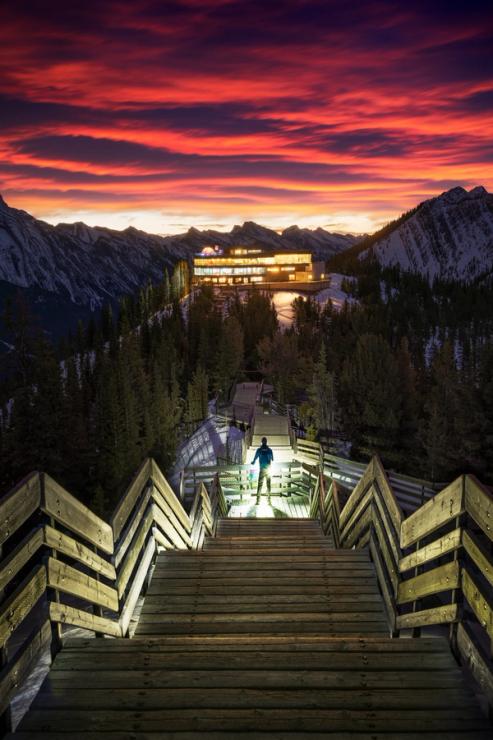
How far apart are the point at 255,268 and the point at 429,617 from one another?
128 m

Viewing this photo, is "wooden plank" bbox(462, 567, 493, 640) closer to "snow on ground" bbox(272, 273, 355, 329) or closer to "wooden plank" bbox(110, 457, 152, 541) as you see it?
"wooden plank" bbox(110, 457, 152, 541)

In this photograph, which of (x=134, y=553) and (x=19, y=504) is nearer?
(x=19, y=504)

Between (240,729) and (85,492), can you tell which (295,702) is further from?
(85,492)

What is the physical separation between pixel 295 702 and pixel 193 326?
285ft

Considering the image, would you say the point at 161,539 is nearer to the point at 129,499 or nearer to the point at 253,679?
the point at 129,499

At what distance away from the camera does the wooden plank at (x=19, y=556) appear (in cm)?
319

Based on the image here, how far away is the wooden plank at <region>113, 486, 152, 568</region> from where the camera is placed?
→ 4.95 m

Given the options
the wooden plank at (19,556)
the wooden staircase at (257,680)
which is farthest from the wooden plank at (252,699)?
the wooden plank at (19,556)

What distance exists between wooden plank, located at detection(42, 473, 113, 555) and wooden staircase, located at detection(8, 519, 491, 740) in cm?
85

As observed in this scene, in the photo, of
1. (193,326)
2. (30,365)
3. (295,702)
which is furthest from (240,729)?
(193,326)

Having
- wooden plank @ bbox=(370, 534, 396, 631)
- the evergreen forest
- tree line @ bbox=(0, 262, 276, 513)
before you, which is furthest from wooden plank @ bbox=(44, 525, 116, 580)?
tree line @ bbox=(0, 262, 276, 513)

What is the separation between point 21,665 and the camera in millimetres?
3322

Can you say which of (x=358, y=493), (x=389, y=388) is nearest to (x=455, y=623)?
(x=358, y=493)

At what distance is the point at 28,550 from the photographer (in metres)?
3.52
